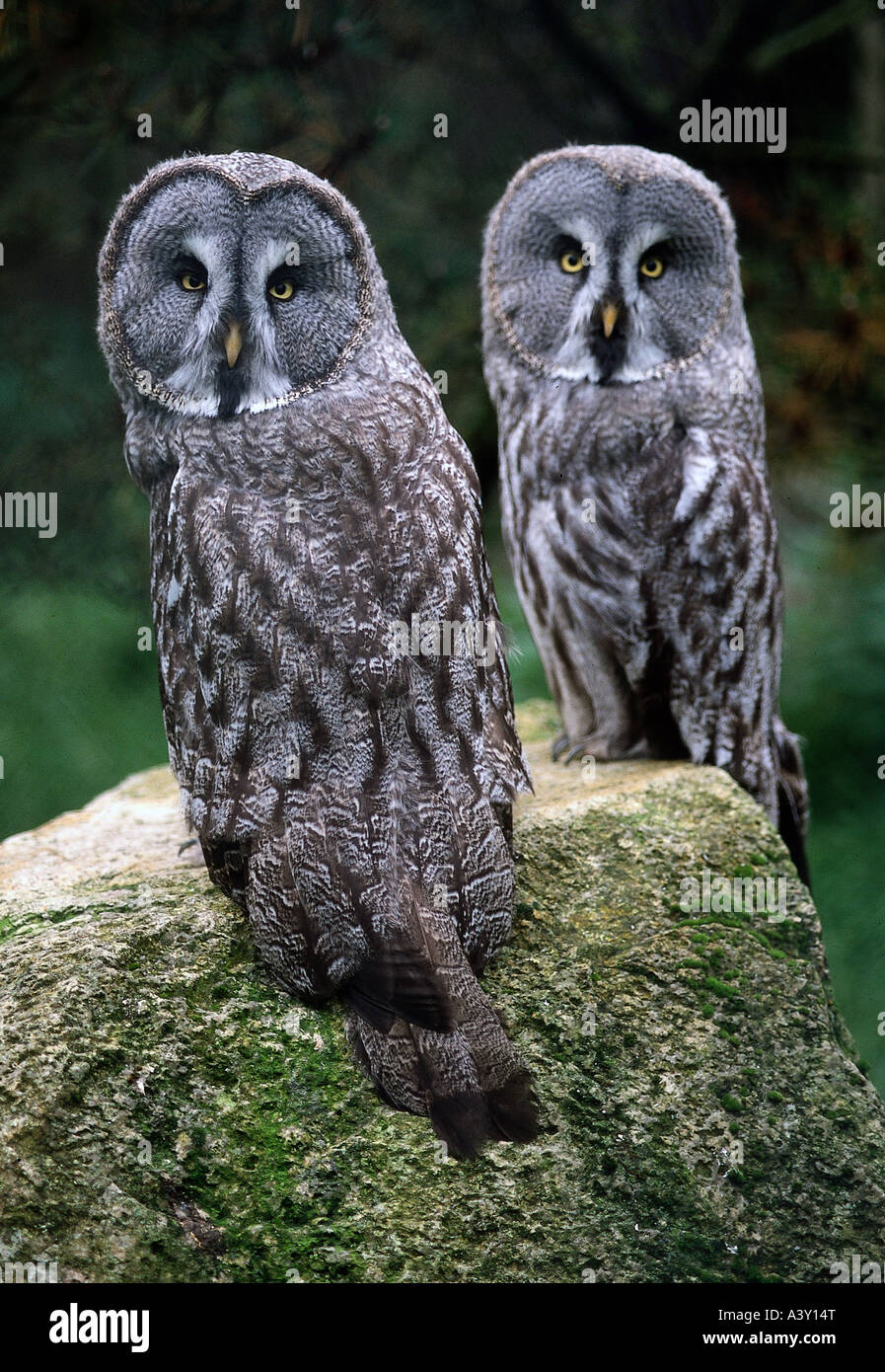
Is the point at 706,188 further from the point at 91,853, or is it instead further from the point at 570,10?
the point at 91,853

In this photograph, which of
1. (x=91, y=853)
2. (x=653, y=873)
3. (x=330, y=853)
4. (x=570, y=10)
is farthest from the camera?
(x=570, y=10)

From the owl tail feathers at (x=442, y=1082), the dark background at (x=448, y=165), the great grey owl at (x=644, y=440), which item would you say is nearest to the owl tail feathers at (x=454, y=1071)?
the owl tail feathers at (x=442, y=1082)

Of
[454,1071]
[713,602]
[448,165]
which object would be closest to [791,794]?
[713,602]

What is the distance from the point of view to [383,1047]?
2.61 m

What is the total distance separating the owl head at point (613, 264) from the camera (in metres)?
3.68

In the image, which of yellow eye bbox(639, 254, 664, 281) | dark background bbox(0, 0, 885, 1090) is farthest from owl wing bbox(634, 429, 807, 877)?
dark background bbox(0, 0, 885, 1090)

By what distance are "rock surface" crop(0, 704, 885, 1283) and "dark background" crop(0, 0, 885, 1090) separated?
859mm

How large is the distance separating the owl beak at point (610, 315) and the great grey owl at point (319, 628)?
1.09 metres

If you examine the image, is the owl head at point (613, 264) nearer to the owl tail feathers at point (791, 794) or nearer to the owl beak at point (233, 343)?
the owl tail feathers at point (791, 794)

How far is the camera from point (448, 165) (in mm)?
4441

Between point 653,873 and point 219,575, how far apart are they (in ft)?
4.26

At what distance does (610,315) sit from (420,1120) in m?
2.23

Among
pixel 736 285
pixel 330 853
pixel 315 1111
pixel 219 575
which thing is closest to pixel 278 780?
pixel 330 853

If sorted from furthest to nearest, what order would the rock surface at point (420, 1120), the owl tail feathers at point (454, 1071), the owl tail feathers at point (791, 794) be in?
the owl tail feathers at point (791, 794) < the owl tail feathers at point (454, 1071) < the rock surface at point (420, 1120)
